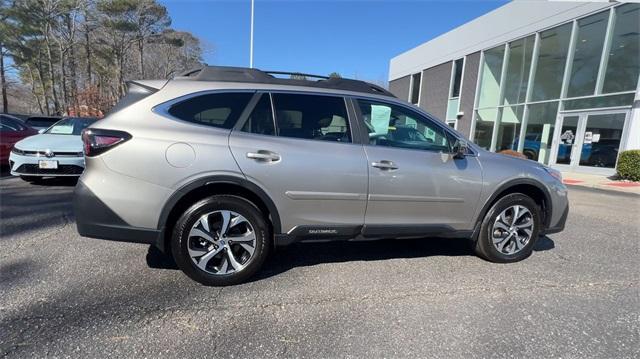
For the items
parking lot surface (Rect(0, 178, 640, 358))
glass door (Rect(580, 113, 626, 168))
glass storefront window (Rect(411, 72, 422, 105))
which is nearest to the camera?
parking lot surface (Rect(0, 178, 640, 358))


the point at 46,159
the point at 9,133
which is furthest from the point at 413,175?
the point at 9,133

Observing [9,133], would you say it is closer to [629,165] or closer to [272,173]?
[272,173]

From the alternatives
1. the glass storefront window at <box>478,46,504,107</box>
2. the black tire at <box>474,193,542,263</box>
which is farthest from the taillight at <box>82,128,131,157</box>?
the glass storefront window at <box>478,46,504,107</box>

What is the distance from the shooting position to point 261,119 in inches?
119

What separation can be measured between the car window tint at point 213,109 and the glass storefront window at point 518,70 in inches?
672

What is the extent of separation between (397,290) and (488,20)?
65.4 ft

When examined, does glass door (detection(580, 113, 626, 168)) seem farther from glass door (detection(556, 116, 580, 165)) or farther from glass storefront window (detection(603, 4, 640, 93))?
glass storefront window (detection(603, 4, 640, 93))

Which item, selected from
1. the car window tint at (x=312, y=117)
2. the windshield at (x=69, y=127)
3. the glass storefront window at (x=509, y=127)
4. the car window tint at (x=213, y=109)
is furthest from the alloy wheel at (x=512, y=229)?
the glass storefront window at (x=509, y=127)

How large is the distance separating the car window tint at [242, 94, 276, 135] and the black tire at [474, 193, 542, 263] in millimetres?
2402

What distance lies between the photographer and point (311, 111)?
319cm

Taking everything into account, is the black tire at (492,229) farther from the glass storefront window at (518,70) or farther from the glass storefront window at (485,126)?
the glass storefront window at (485,126)

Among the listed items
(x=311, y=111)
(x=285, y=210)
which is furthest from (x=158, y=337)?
(x=311, y=111)

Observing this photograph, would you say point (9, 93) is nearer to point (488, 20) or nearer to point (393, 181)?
point (488, 20)

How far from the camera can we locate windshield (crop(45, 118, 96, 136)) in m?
7.58
